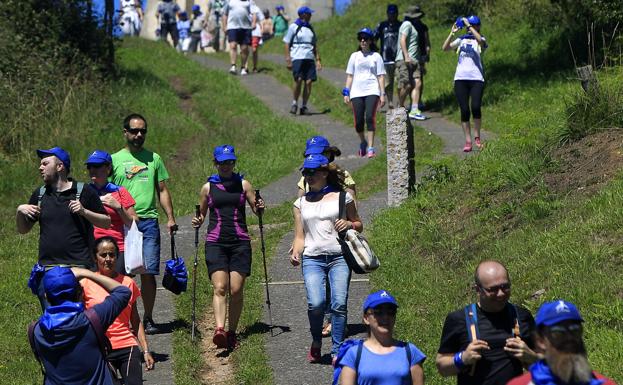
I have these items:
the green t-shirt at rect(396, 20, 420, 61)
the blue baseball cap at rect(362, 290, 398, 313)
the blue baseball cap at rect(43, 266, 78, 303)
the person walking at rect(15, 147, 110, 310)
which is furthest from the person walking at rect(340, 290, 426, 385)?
the green t-shirt at rect(396, 20, 420, 61)

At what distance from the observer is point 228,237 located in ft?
33.1

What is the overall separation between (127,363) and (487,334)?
8.71 ft

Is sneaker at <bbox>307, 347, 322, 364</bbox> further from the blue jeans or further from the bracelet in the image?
the bracelet

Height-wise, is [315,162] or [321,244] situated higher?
[315,162]

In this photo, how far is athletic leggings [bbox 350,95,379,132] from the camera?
58.0ft

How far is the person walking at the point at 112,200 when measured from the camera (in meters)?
9.25

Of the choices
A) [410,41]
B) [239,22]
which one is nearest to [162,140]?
[410,41]

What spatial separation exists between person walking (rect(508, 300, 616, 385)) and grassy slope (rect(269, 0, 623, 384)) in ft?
9.52

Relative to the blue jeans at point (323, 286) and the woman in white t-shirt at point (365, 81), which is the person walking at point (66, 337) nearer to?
the blue jeans at point (323, 286)

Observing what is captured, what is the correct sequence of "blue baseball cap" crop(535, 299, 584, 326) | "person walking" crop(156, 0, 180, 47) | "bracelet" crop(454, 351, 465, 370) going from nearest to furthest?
"blue baseball cap" crop(535, 299, 584, 326) → "bracelet" crop(454, 351, 465, 370) → "person walking" crop(156, 0, 180, 47)

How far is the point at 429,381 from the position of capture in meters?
8.41

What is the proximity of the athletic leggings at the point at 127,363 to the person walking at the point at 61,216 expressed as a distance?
0.97 meters

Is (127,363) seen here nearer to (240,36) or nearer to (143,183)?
(143,183)

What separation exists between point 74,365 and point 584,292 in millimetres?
4103
